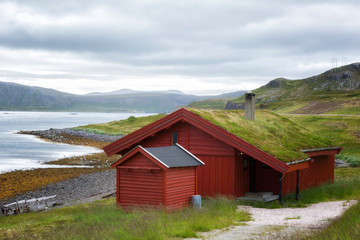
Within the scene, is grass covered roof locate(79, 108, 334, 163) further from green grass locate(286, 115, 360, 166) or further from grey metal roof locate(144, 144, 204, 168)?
green grass locate(286, 115, 360, 166)

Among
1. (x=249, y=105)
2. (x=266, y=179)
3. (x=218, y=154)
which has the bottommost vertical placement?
(x=266, y=179)

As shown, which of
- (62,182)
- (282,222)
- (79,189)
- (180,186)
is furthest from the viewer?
(62,182)

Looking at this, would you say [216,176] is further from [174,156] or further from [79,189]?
[79,189]

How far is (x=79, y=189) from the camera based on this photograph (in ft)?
115

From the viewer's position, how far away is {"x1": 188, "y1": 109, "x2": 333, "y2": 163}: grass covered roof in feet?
67.9

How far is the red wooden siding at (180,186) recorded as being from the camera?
17.7 metres

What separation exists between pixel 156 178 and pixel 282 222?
18.3 ft

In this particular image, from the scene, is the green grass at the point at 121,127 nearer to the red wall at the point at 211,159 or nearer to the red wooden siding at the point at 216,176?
the red wall at the point at 211,159

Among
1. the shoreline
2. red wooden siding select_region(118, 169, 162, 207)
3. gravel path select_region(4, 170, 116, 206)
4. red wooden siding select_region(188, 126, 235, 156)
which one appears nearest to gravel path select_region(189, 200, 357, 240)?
red wooden siding select_region(188, 126, 235, 156)

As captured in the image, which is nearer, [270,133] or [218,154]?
[218,154]

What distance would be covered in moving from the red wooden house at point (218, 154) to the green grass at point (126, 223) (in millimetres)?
1786

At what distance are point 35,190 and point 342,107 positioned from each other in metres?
73.6

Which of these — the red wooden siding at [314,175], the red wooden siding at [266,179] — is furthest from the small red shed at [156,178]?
the red wooden siding at [314,175]

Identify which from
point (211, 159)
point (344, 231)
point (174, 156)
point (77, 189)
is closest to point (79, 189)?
point (77, 189)
